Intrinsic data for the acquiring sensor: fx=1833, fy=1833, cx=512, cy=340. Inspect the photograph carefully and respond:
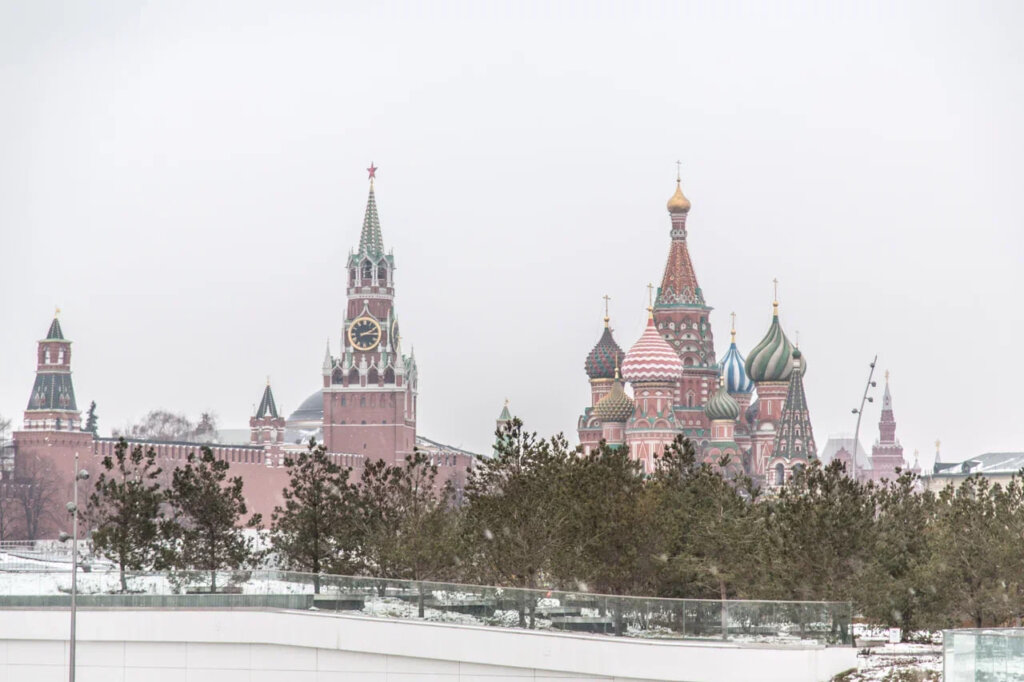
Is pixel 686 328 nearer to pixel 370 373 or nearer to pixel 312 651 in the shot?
pixel 370 373

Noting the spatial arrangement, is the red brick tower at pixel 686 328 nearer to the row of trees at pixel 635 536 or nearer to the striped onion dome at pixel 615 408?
the striped onion dome at pixel 615 408

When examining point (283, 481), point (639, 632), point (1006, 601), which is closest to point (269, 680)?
point (639, 632)

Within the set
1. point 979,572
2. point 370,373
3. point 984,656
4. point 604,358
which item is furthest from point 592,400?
point 984,656

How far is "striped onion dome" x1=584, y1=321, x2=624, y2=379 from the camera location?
511ft

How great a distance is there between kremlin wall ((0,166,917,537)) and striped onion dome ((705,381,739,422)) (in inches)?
3.2

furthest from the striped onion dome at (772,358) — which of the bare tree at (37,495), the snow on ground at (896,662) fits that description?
the snow on ground at (896,662)

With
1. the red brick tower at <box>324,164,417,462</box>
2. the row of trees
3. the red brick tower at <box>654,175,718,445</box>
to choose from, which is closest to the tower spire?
the red brick tower at <box>324,164,417,462</box>

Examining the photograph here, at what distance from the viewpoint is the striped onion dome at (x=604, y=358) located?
155625 mm

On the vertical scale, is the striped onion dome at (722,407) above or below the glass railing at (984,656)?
above

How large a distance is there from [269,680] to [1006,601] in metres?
17.8

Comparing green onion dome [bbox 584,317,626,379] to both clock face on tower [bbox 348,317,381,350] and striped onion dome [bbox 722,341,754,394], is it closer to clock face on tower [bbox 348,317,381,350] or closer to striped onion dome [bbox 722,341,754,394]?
striped onion dome [bbox 722,341,754,394]

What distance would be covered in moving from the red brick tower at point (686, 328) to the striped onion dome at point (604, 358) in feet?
16.3

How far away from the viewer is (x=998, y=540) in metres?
45.4

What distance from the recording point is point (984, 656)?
29.7 metres
